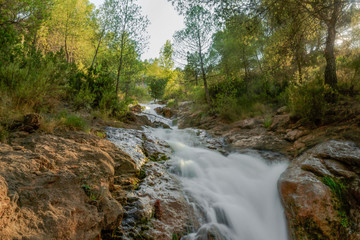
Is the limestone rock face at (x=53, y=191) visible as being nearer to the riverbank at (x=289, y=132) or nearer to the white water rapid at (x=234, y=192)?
the white water rapid at (x=234, y=192)

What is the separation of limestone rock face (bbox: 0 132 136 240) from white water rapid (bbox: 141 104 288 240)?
5.05 ft

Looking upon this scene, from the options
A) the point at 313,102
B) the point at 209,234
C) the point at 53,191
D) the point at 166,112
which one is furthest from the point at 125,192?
the point at 166,112

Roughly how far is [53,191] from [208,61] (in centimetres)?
1272

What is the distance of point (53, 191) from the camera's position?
1983 millimetres

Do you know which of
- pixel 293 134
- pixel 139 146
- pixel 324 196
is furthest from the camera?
pixel 293 134

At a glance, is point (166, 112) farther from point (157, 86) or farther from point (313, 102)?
point (313, 102)

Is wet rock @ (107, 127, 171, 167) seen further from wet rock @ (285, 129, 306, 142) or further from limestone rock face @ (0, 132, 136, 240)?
wet rock @ (285, 129, 306, 142)

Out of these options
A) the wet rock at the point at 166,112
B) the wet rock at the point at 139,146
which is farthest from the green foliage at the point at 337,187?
the wet rock at the point at 166,112

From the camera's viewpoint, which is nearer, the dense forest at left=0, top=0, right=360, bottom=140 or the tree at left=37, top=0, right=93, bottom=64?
the dense forest at left=0, top=0, right=360, bottom=140

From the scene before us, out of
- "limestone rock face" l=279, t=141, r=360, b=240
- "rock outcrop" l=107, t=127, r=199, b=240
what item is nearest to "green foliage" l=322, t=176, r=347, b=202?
"limestone rock face" l=279, t=141, r=360, b=240

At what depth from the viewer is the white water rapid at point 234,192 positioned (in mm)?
3145

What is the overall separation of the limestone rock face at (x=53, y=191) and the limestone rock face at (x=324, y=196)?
9.49ft

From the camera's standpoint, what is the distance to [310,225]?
2.73 m

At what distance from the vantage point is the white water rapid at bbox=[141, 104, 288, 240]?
3145 millimetres
